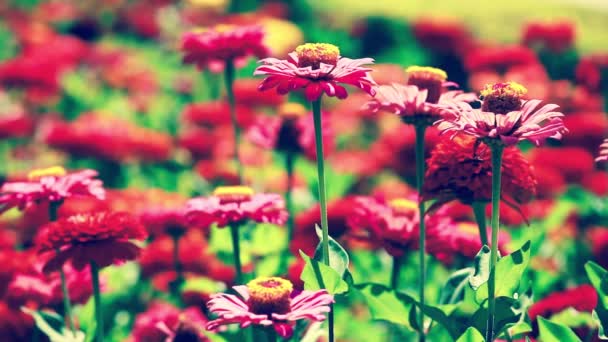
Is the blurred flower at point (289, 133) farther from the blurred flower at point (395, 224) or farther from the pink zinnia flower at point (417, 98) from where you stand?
the pink zinnia flower at point (417, 98)

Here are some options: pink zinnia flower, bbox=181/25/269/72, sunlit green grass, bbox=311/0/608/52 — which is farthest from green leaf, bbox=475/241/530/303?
sunlit green grass, bbox=311/0/608/52

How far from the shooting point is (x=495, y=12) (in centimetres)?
573

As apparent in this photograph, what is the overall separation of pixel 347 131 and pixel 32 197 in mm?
2061

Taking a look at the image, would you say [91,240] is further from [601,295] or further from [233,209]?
[601,295]

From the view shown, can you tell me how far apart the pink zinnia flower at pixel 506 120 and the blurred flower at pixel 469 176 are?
0.19 m

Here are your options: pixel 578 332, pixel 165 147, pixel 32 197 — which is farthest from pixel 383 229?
pixel 165 147

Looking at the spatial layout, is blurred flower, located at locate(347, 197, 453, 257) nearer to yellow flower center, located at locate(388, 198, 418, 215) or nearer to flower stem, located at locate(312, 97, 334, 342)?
yellow flower center, located at locate(388, 198, 418, 215)

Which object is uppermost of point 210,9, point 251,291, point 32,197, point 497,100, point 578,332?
point 210,9

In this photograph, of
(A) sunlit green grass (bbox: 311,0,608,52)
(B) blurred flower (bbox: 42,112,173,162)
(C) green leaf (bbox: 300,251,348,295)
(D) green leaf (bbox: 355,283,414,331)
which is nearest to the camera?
(C) green leaf (bbox: 300,251,348,295)

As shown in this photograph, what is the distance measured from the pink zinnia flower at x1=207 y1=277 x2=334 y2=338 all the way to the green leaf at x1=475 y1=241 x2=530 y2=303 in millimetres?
257

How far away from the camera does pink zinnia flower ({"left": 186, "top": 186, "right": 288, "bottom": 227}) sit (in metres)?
1.54

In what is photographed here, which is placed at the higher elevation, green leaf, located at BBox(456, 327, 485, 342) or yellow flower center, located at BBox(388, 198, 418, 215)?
yellow flower center, located at BBox(388, 198, 418, 215)

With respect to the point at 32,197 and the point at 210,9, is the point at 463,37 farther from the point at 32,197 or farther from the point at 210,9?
the point at 32,197

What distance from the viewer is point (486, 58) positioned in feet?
9.95
